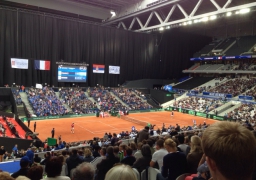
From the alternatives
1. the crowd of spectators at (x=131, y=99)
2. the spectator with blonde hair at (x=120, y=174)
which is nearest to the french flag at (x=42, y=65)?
the crowd of spectators at (x=131, y=99)

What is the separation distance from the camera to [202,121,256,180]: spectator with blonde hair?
58.4 inches

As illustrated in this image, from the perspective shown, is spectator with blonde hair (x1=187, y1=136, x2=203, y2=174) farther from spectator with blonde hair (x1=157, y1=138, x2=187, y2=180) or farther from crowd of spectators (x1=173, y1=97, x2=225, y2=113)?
crowd of spectators (x1=173, y1=97, x2=225, y2=113)

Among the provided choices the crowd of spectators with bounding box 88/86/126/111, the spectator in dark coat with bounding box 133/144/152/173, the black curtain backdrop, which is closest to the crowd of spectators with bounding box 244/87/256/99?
the crowd of spectators with bounding box 88/86/126/111

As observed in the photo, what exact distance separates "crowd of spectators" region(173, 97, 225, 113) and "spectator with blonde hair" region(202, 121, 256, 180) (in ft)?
129

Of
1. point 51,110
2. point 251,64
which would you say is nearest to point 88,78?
point 51,110

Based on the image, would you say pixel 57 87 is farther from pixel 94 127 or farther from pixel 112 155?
pixel 112 155

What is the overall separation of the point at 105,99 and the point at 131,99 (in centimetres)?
560

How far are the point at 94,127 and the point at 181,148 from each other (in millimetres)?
21473

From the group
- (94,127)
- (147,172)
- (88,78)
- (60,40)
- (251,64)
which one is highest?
(60,40)

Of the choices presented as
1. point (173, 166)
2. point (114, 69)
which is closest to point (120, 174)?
point (173, 166)

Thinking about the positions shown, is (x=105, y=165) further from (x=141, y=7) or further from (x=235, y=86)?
(x=235, y=86)

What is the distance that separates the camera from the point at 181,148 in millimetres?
6336

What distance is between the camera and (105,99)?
4050 cm

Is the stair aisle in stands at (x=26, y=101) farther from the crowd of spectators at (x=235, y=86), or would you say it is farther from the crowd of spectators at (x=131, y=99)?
the crowd of spectators at (x=235, y=86)
